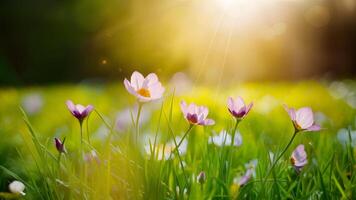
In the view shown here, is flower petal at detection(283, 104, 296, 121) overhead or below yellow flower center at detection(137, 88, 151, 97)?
below

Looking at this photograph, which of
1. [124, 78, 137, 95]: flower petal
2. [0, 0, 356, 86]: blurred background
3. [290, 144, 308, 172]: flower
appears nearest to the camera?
[124, 78, 137, 95]: flower petal

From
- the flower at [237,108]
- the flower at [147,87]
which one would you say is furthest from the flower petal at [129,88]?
the flower at [237,108]

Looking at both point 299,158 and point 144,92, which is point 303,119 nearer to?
point 299,158

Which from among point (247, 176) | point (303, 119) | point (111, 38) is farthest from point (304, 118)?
point (111, 38)

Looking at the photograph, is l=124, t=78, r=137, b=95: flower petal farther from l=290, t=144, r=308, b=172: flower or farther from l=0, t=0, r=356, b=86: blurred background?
l=0, t=0, r=356, b=86: blurred background

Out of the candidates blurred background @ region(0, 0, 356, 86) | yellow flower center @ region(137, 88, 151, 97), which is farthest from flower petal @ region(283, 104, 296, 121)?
blurred background @ region(0, 0, 356, 86)

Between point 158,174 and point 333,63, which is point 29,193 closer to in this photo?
point 158,174

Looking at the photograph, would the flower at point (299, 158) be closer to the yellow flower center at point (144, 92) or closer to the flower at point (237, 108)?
the flower at point (237, 108)

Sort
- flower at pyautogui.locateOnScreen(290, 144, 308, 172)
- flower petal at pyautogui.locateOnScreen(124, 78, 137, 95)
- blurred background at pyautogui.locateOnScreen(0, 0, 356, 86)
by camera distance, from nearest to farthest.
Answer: flower petal at pyautogui.locateOnScreen(124, 78, 137, 95) < flower at pyautogui.locateOnScreen(290, 144, 308, 172) < blurred background at pyautogui.locateOnScreen(0, 0, 356, 86)

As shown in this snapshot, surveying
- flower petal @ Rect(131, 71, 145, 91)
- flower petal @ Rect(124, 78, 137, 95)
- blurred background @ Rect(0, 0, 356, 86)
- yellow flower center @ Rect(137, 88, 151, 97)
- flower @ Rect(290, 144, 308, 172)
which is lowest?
flower @ Rect(290, 144, 308, 172)
